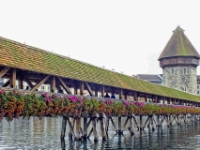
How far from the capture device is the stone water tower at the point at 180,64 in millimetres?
72250

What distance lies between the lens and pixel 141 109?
26.4 m

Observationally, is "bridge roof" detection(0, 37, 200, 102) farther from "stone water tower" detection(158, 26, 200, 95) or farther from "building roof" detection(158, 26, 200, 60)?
"building roof" detection(158, 26, 200, 60)

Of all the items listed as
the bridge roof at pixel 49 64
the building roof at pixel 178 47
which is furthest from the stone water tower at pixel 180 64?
the bridge roof at pixel 49 64

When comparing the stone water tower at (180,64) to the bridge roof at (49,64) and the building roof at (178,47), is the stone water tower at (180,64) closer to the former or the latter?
the building roof at (178,47)

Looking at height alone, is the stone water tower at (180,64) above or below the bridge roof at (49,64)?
above

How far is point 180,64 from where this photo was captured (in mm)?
72500

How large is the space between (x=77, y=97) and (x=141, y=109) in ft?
33.2

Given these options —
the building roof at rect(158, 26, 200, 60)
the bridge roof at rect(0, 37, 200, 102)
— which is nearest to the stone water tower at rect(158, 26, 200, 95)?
the building roof at rect(158, 26, 200, 60)

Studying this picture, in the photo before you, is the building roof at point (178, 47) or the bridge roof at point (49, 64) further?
the building roof at point (178, 47)

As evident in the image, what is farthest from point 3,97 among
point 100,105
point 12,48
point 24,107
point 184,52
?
point 184,52

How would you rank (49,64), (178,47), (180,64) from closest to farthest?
(49,64) → (180,64) → (178,47)

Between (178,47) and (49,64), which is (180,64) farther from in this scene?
(49,64)

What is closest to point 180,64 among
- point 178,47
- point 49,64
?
point 178,47

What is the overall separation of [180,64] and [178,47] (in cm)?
420
